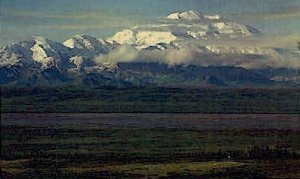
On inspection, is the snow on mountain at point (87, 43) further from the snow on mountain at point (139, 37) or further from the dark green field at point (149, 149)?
the dark green field at point (149, 149)

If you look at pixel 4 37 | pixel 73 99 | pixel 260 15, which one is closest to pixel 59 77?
pixel 73 99

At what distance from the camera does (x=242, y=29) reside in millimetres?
40781

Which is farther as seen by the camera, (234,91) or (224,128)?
(234,91)

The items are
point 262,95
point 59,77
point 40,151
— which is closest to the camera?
point 40,151

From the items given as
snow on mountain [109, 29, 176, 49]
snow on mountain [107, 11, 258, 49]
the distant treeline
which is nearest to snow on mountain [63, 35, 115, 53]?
snow on mountain [109, 29, 176, 49]

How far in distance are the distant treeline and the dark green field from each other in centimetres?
588

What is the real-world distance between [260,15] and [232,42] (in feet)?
13.4

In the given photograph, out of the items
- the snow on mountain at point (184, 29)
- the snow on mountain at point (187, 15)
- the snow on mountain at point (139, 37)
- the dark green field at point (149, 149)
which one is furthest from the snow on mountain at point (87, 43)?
the dark green field at point (149, 149)

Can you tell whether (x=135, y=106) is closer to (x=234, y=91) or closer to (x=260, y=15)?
(x=234, y=91)

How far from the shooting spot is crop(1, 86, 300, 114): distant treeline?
4972 centimetres

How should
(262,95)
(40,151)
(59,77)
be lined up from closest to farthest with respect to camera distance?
(40,151)
(262,95)
(59,77)

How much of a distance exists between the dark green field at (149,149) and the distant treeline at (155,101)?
588 centimetres

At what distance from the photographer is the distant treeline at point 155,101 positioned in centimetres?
4972

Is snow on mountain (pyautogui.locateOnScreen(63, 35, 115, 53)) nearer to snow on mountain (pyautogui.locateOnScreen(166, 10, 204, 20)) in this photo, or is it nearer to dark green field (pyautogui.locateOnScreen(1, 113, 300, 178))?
snow on mountain (pyautogui.locateOnScreen(166, 10, 204, 20))
